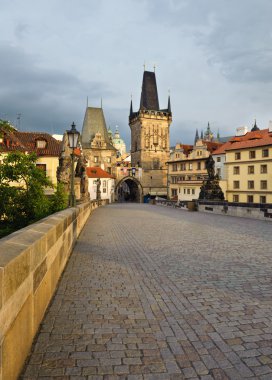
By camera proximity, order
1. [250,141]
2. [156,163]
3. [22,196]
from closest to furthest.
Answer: [22,196]
[250,141]
[156,163]

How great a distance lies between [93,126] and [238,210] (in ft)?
217

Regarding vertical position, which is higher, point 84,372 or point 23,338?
point 23,338

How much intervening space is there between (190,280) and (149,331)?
240 centimetres

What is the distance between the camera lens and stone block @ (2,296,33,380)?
2.43 metres

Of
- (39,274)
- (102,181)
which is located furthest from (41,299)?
(102,181)

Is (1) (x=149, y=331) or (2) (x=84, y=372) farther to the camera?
(1) (x=149, y=331)

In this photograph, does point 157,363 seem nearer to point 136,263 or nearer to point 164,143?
point 136,263

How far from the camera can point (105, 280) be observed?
6164 mm

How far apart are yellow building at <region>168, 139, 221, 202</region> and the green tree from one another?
115 feet

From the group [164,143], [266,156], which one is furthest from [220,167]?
[164,143]

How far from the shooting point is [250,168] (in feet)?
146

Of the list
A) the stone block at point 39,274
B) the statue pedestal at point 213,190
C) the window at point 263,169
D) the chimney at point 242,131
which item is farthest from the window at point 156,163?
the stone block at point 39,274

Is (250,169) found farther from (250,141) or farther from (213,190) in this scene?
(213,190)

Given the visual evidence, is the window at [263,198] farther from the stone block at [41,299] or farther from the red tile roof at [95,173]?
the stone block at [41,299]
